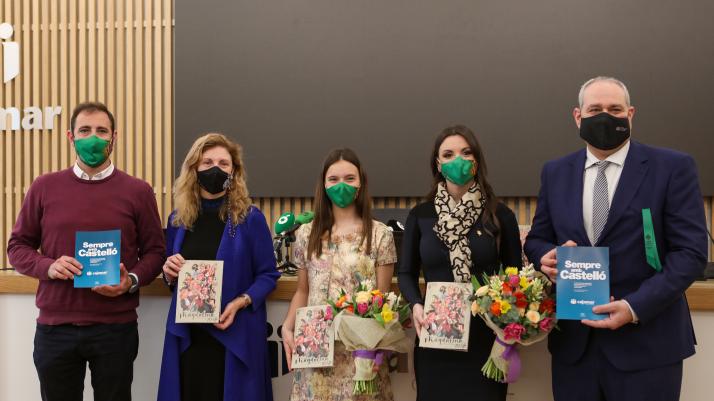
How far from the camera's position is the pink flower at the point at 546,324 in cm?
228

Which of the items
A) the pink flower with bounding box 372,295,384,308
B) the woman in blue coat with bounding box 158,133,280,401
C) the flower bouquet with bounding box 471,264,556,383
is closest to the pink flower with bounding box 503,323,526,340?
the flower bouquet with bounding box 471,264,556,383

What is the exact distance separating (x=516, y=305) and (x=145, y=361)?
1.89 m

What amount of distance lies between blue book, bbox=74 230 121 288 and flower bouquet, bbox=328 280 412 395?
932 mm

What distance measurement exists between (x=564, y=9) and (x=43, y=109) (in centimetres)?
494

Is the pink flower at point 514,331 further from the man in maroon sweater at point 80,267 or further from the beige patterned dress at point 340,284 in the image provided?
the man in maroon sweater at point 80,267

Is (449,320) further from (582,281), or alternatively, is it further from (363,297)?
(582,281)

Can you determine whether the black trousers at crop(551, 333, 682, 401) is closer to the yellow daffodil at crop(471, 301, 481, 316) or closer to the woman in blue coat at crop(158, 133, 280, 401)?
the yellow daffodil at crop(471, 301, 481, 316)

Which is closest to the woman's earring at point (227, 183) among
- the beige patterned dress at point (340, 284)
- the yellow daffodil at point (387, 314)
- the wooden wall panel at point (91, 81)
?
the beige patterned dress at point (340, 284)

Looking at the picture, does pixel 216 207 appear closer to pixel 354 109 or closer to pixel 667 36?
pixel 354 109

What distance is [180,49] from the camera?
589 centimetres

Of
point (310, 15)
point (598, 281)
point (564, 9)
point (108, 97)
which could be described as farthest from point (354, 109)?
point (598, 281)

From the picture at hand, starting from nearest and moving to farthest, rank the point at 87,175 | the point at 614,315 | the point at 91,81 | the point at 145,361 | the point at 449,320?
the point at 614,315
the point at 449,320
the point at 87,175
the point at 145,361
the point at 91,81

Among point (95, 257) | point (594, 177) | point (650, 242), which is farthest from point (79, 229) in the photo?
point (650, 242)

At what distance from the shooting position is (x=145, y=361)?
3178 millimetres
